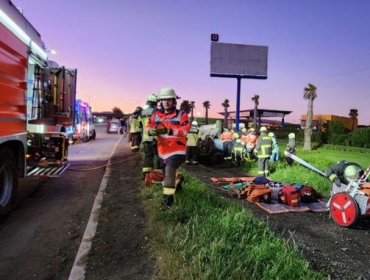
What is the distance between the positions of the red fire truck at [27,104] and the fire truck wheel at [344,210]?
5.46 m

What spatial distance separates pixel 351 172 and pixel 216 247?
4.09 metres

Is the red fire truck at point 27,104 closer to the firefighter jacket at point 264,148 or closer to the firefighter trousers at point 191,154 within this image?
the firefighter trousers at point 191,154

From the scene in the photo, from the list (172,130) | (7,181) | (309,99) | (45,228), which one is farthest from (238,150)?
(309,99)

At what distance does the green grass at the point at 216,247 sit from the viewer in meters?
3.70

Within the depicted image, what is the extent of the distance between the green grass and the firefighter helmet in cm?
252

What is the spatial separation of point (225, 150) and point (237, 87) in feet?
50.4

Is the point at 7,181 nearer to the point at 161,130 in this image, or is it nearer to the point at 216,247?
the point at 161,130

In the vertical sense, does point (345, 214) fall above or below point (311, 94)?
below

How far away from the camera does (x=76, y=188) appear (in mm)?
9211

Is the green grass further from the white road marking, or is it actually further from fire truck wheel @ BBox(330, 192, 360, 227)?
fire truck wheel @ BBox(330, 192, 360, 227)

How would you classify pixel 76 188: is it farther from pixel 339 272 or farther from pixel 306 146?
pixel 306 146

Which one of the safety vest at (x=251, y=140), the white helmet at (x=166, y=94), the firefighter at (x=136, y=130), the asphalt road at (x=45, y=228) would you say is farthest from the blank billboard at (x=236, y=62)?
the white helmet at (x=166, y=94)

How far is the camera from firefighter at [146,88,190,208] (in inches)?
237

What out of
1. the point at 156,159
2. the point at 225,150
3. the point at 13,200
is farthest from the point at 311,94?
the point at 13,200
